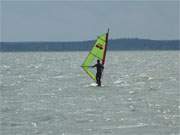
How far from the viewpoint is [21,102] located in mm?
28938

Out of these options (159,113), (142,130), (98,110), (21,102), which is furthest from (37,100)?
(142,130)

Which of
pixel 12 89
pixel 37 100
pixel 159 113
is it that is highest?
pixel 159 113

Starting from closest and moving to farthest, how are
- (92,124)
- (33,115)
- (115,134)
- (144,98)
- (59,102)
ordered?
(115,134) → (92,124) → (33,115) → (59,102) → (144,98)

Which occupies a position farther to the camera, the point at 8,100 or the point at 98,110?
the point at 8,100

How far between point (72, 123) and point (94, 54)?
1523cm

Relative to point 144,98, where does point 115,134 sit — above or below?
above

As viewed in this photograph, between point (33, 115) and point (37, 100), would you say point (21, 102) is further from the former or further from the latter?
point (33, 115)

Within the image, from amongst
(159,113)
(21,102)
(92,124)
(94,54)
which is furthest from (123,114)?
(94,54)

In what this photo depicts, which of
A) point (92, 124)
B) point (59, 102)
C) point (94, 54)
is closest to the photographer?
point (92, 124)

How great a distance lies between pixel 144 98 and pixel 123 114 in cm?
700

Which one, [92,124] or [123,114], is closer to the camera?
[92,124]

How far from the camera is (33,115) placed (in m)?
23.9

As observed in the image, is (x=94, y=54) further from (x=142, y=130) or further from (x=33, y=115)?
(x=142, y=130)

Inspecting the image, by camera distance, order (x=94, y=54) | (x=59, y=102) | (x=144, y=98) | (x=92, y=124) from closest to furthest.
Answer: (x=92, y=124)
(x=59, y=102)
(x=144, y=98)
(x=94, y=54)
